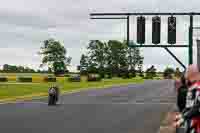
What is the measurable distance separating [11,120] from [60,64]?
16575cm

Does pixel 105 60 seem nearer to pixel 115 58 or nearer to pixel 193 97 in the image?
pixel 115 58

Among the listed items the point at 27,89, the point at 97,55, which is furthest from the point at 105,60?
the point at 27,89

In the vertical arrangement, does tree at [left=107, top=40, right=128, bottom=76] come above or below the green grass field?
above

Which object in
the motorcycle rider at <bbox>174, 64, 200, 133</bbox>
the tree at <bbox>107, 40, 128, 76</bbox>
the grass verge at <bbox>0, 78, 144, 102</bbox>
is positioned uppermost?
the tree at <bbox>107, 40, 128, 76</bbox>

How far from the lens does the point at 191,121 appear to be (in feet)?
24.3

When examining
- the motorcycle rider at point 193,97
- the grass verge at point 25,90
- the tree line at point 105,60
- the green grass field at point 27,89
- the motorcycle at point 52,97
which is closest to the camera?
the motorcycle rider at point 193,97

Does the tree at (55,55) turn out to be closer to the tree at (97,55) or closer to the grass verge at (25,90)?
the tree at (97,55)

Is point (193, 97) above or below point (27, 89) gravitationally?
above

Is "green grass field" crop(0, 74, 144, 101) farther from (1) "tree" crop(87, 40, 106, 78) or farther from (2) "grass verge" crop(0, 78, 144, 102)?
(1) "tree" crop(87, 40, 106, 78)

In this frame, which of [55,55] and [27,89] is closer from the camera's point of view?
[27,89]

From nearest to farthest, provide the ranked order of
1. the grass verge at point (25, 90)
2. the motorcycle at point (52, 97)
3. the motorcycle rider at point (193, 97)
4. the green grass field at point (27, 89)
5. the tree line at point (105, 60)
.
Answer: the motorcycle rider at point (193, 97)
the motorcycle at point (52, 97)
the grass verge at point (25, 90)
the green grass field at point (27, 89)
the tree line at point (105, 60)

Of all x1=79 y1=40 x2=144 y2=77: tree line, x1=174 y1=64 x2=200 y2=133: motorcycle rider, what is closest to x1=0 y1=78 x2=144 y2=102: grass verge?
x1=174 y1=64 x2=200 y2=133: motorcycle rider

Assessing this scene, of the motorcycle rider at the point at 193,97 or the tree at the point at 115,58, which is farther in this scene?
the tree at the point at 115,58

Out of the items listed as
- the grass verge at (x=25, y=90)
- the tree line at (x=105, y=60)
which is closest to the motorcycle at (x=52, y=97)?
the grass verge at (x=25, y=90)
